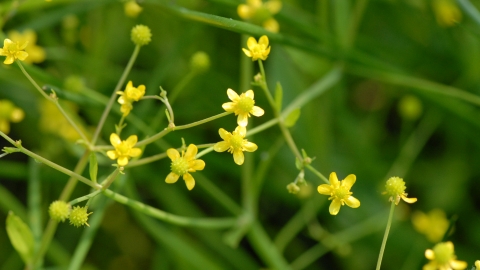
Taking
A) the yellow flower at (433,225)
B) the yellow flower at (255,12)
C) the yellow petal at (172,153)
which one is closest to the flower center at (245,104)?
the yellow petal at (172,153)

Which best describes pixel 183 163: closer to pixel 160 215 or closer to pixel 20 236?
pixel 160 215

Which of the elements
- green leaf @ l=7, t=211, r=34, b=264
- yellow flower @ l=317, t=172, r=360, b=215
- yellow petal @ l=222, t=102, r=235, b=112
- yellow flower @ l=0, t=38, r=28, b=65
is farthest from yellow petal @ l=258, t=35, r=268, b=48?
green leaf @ l=7, t=211, r=34, b=264

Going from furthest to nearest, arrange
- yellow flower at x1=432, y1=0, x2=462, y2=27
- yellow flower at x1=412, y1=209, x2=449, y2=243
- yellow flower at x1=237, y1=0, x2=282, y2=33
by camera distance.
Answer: yellow flower at x1=432, y1=0, x2=462, y2=27 → yellow flower at x1=412, y1=209, x2=449, y2=243 → yellow flower at x1=237, y1=0, x2=282, y2=33

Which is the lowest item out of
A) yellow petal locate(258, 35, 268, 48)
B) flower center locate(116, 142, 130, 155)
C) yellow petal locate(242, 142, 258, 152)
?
flower center locate(116, 142, 130, 155)

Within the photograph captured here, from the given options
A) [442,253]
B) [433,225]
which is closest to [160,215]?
[442,253]

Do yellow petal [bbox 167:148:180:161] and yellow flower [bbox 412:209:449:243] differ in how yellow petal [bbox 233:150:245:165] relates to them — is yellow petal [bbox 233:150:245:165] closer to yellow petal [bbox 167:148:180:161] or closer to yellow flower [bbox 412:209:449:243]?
yellow petal [bbox 167:148:180:161]

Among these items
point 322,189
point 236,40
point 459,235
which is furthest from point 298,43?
point 459,235

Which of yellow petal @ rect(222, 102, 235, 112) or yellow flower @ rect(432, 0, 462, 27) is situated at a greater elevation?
yellow flower @ rect(432, 0, 462, 27)

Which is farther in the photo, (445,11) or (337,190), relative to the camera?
(445,11)
